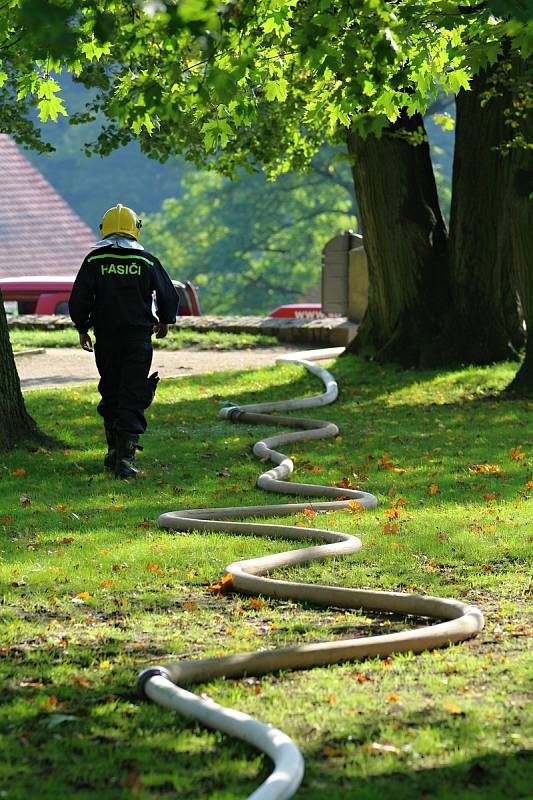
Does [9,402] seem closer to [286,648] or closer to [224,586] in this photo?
[224,586]

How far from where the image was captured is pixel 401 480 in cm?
1020

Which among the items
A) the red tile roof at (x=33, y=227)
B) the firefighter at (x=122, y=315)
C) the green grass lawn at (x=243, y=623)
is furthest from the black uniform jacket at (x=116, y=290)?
the red tile roof at (x=33, y=227)

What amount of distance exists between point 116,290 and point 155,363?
30.3ft

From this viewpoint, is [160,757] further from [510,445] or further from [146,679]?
[510,445]

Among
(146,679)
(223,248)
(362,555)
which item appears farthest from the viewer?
(223,248)

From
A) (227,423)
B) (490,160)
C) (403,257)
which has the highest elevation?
(490,160)

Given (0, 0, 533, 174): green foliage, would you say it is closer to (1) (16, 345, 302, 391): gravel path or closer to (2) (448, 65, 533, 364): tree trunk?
(2) (448, 65, 533, 364): tree trunk

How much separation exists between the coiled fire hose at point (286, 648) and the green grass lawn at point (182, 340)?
38.2 feet

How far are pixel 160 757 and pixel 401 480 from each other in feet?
19.7

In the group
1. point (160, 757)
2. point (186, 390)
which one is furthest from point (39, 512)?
point (186, 390)

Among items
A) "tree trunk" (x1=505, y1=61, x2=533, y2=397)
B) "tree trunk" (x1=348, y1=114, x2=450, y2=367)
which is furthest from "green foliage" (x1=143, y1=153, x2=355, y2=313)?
"tree trunk" (x1=505, y1=61, x2=533, y2=397)

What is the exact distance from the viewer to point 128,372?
10.0 meters

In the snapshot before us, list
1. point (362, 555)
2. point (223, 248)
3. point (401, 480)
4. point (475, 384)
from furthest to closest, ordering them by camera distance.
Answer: point (223, 248) → point (475, 384) → point (401, 480) → point (362, 555)

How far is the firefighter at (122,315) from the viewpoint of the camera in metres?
9.89
